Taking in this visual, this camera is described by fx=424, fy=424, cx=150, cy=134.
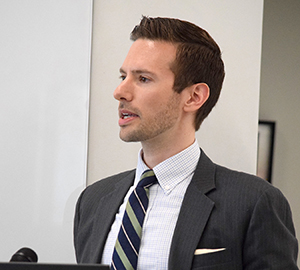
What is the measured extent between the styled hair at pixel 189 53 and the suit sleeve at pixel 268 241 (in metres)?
0.34

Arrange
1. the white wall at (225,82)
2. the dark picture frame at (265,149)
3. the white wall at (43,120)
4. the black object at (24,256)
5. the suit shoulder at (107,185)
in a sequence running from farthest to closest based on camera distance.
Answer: the dark picture frame at (265,149) < the white wall at (225,82) < the white wall at (43,120) < the suit shoulder at (107,185) < the black object at (24,256)

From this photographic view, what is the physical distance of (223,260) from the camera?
105cm

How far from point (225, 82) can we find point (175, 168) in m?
0.78

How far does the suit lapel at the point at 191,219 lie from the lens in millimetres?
1044

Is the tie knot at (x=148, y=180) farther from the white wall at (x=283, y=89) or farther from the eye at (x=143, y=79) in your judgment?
the white wall at (x=283, y=89)

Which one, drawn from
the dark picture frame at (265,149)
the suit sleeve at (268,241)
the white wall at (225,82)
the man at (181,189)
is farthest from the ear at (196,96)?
the dark picture frame at (265,149)

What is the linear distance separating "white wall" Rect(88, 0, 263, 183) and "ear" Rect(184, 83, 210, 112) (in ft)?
1.80

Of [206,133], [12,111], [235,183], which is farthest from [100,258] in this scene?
[206,133]

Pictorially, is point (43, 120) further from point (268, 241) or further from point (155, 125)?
point (268, 241)

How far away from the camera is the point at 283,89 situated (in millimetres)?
2607

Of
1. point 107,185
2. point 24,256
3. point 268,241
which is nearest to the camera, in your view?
point 24,256

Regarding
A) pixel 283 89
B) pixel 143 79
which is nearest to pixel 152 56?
pixel 143 79

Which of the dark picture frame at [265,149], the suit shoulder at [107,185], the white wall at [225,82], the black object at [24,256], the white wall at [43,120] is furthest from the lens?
the dark picture frame at [265,149]

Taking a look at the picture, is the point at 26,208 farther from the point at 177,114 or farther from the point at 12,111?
the point at 177,114
